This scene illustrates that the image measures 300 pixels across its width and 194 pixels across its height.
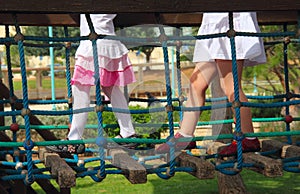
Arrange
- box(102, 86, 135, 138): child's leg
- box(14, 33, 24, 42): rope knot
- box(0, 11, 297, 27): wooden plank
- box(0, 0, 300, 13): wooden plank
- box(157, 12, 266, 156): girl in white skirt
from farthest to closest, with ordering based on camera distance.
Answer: box(0, 11, 297, 27): wooden plank
box(102, 86, 135, 138): child's leg
box(157, 12, 266, 156): girl in white skirt
box(14, 33, 24, 42): rope knot
box(0, 0, 300, 13): wooden plank

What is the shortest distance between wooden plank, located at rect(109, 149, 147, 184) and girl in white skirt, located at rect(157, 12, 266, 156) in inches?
11.6

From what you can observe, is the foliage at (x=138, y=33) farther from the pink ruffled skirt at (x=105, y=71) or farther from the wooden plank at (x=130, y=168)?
the wooden plank at (x=130, y=168)

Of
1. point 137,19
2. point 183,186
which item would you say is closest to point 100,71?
point 137,19

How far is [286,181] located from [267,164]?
4036 millimetres

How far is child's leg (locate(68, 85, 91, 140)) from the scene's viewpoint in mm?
3752

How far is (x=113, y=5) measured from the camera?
2773mm

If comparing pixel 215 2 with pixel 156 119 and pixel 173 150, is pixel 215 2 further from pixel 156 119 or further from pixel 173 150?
pixel 156 119

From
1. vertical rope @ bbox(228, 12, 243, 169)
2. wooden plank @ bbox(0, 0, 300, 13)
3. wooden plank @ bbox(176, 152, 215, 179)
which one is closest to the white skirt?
vertical rope @ bbox(228, 12, 243, 169)

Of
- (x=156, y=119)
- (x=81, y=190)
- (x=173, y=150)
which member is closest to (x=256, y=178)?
(x=81, y=190)

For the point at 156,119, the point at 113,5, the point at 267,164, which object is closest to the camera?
the point at 113,5

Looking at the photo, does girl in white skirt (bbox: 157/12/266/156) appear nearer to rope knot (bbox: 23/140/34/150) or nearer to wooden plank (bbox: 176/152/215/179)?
wooden plank (bbox: 176/152/215/179)

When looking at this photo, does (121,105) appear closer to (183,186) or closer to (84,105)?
(84,105)

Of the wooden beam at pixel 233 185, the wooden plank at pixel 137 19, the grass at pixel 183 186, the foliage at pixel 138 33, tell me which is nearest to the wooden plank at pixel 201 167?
the foliage at pixel 138 33

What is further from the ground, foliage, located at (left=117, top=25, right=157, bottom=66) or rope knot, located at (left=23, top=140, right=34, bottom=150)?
foliage, located at (left=117, top=25, right=157, bottom=66)
